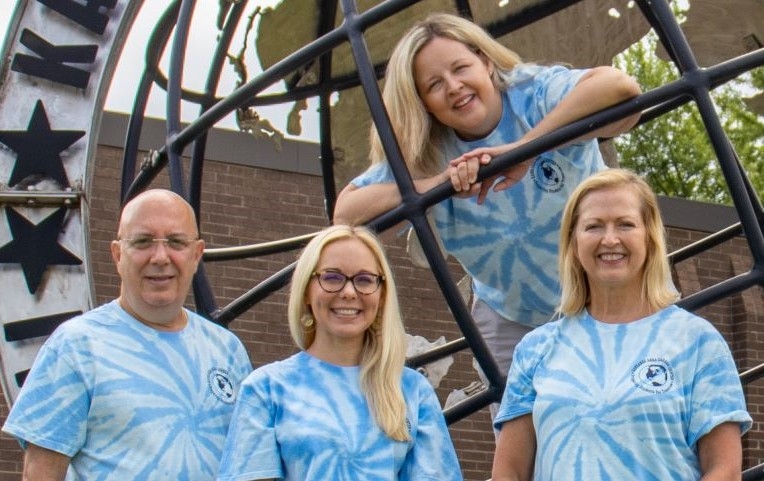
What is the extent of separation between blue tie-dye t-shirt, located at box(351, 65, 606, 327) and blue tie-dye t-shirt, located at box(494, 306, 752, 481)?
573 mm

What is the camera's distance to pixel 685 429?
257cm

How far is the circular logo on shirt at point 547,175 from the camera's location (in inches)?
128

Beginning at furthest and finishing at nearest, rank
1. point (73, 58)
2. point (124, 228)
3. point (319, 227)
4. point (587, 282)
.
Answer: point (319, 227) → point (73, 58) → point (124, 228) → point (587, 282)

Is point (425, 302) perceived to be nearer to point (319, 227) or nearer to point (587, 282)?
point (319, 227)

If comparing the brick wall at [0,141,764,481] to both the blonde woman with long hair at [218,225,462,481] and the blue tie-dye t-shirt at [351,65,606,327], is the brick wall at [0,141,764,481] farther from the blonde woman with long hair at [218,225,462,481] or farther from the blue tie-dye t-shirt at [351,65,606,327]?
the blonde woman with long hair at [218,225,462,481]

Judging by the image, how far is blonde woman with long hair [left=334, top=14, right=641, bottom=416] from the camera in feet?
10.5

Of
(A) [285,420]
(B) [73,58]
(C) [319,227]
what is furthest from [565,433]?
(C) [319,227]

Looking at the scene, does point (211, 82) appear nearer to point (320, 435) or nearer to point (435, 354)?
point (435, 354)

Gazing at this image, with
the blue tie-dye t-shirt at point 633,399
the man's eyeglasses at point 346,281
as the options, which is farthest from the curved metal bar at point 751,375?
the man's eyeglasses at point 346,281

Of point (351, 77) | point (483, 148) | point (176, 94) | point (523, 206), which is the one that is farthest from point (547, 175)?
point (351, 77)

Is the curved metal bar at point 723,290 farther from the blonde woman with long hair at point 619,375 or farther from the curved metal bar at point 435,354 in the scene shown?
the curved metal bar at point 435,354

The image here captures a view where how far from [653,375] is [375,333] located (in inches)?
22.3

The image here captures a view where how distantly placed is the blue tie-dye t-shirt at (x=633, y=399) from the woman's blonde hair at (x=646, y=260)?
0.05 m

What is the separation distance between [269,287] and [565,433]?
1.08m
